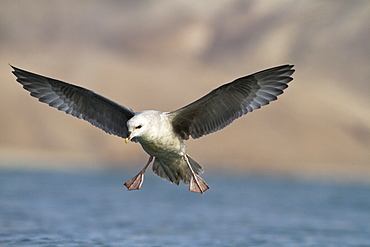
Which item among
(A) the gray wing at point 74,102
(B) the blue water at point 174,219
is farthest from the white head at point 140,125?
(B) the blue water at point 174,219

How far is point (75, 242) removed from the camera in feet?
39.5

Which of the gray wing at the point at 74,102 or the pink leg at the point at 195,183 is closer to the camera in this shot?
the pink leg at the point at 195,183

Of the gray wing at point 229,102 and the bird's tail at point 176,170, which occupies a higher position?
the gray wing at point 229,102

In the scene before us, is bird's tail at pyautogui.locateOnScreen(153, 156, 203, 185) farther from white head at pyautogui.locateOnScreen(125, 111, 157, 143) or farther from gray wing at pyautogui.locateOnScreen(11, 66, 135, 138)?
white head at pyautogui.locateOnScreen(125, 111, 157, 143)

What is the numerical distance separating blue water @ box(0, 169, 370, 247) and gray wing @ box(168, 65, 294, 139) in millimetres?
3624

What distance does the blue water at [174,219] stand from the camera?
13312 millimetres

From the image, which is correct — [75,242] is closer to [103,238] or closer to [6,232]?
[103,238]

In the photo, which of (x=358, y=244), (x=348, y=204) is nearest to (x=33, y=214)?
(x=358, y=244)

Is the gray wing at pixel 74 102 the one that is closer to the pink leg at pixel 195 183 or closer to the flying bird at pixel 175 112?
the flying bird at pixel 175 112

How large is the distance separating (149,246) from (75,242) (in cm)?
137

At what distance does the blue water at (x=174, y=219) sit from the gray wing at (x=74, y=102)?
2.76 metres

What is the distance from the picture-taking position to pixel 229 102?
30.7 ft

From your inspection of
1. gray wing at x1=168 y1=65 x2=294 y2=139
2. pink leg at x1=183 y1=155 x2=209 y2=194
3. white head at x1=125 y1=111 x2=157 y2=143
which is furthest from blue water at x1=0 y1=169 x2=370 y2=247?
white head at x1=125 y1=111 x2=157 y2=143

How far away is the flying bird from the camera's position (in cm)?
904
